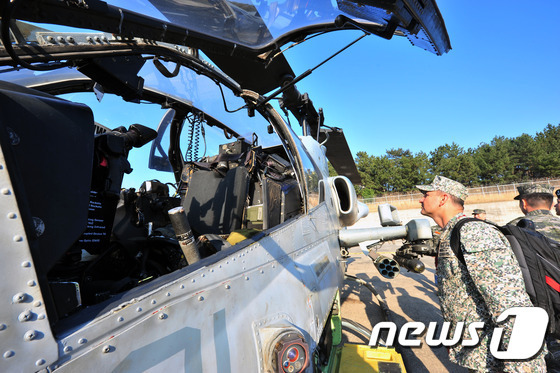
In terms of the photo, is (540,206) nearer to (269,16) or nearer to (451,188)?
(451,188)

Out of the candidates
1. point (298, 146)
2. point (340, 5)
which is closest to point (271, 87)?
point (298, 146)

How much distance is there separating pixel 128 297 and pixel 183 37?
137 cm

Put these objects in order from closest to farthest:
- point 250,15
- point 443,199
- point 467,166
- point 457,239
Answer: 1. point 250,15
2. point 457,239
3. point 443,199
4. point 467,166

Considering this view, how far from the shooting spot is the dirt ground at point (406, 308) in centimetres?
335

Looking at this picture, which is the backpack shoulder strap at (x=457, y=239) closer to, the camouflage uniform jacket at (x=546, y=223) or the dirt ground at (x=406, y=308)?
the dirt ground at (x=406, y=308)

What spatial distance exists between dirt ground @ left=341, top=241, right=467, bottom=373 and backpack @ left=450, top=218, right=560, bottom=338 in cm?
213

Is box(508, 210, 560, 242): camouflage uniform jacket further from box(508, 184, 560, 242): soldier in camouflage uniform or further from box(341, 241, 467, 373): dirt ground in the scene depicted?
box(341, 241, 467, 373): dirt ground

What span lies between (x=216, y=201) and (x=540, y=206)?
4.62 meters

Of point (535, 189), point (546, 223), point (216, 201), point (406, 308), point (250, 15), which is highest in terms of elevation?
point (250, 15)

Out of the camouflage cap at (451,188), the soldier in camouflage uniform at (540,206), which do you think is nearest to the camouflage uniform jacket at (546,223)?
the soldier in camouflage uniform at (540,206)

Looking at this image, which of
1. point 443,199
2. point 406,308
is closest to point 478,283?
point 443,199

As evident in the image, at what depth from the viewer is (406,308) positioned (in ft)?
17.0

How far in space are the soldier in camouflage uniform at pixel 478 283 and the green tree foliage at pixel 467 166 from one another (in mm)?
41088

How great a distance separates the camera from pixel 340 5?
6.38 feet
